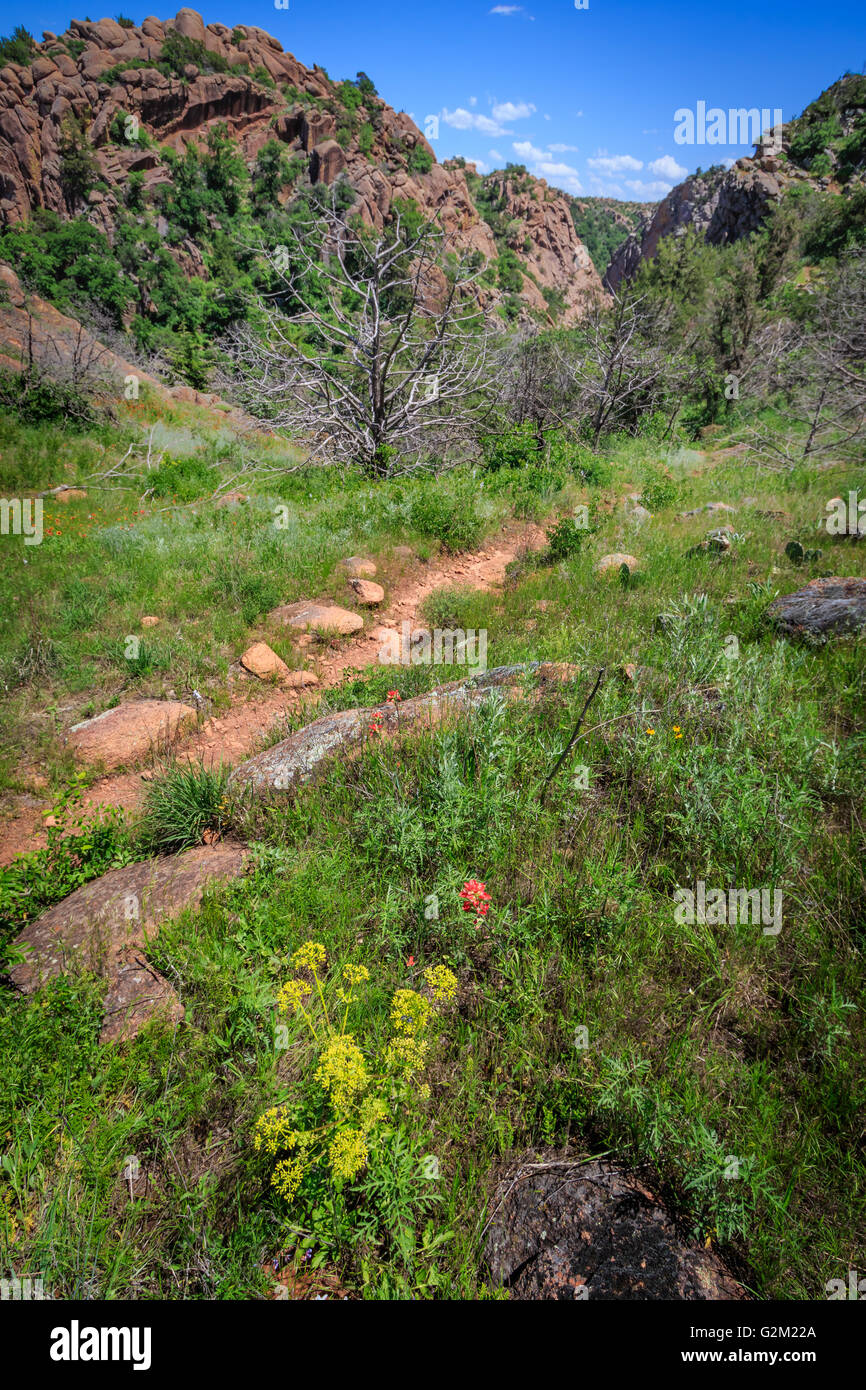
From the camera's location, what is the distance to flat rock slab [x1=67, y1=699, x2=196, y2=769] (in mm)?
4594

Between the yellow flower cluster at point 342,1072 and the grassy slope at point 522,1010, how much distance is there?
0.23 m

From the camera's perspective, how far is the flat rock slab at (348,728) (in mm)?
3699

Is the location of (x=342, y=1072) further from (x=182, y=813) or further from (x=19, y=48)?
(x=19, y=48)

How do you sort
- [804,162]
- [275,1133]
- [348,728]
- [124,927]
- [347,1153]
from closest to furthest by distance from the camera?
1. [347,1153]
2. [275,1133]
3. [124,927]
4. [348,728]
5. [804,162]

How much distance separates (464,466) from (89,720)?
911cm

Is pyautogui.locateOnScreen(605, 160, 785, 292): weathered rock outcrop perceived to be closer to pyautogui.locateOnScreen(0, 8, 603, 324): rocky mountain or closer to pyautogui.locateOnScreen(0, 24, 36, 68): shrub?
pyautogui.locateOnScreen(0, 8, 603, 324): rocky mountain

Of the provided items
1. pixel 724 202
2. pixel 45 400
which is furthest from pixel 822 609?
pixel 724 202

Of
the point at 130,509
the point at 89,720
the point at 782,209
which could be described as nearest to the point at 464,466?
the point at 130,509

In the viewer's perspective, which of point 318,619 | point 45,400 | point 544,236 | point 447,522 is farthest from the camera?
point 544,236

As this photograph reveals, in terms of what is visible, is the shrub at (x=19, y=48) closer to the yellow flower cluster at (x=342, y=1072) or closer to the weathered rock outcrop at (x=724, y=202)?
the weathered rock outcrop at (x=724, y=202)

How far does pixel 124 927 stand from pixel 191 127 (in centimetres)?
10303

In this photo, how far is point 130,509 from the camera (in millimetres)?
9750

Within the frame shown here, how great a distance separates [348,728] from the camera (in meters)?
4.03
